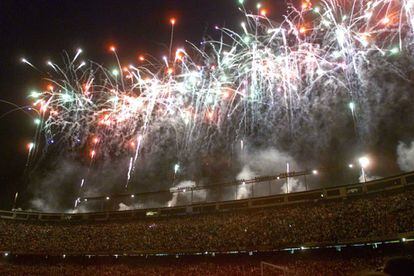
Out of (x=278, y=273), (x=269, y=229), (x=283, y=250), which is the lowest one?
(x=278, y=273)

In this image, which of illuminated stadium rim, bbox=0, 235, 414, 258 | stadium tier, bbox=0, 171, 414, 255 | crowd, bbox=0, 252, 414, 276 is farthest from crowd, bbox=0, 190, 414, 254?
crowd, bbox=0, 252, 414, 276

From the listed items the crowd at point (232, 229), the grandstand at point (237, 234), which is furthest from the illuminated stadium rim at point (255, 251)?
the crowd at point (232, 229)

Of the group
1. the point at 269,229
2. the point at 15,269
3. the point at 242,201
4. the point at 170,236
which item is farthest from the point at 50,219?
the point at 269,229

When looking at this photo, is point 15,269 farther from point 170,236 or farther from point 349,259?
point 349,259

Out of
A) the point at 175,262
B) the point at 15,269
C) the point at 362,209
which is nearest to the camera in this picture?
the point at 362,209

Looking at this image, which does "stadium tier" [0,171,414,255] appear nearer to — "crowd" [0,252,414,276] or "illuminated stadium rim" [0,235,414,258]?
"illuminated stadium rim" [0,235,414,258]

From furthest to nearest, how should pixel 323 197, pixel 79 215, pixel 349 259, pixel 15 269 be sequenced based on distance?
pixel 79 215, pixel 15 269, pixel 323 197, pixel 349 259

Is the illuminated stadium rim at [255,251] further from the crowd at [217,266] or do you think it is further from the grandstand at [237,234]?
the crowd at [217,266]
